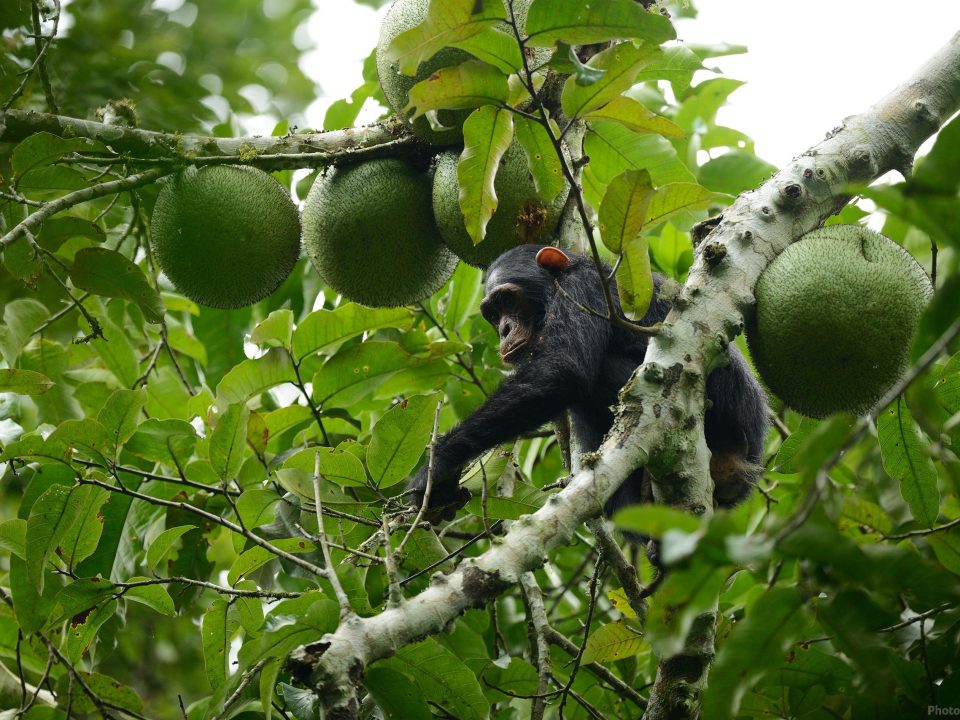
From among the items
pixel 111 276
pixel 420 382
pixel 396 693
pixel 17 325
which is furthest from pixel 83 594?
pixel 420 382

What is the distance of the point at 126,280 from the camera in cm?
307

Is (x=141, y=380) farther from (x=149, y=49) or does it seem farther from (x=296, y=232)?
(x=149, y=49)

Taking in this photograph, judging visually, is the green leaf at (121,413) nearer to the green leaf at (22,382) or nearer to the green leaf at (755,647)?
the green leaf at (22,382)

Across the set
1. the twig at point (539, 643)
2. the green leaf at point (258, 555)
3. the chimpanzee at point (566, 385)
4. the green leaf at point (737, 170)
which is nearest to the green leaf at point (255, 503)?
the green leaf at point (258, 555)

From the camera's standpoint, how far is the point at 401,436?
104 inches

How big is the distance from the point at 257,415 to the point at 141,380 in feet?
2.16

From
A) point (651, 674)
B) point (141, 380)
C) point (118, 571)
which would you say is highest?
point (141, 380)

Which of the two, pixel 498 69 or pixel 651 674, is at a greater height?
pixel 498 69

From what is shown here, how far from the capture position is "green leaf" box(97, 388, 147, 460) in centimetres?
263

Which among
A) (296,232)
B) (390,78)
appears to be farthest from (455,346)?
(390,78)

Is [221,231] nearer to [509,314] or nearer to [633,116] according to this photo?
[509,314]

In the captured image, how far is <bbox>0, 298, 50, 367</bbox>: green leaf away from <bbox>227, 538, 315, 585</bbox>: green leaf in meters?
1.35


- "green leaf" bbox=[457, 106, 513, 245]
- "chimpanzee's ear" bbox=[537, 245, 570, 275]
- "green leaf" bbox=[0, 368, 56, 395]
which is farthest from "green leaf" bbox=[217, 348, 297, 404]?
"chimpanzee's ear" bbox=[537, 245, 570, 275]

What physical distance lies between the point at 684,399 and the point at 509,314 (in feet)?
5.61
